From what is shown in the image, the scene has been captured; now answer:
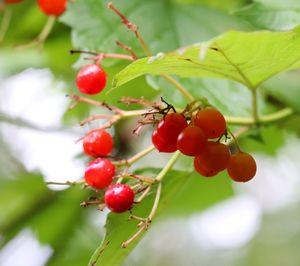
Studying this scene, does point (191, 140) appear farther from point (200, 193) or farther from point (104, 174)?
point (200, 193)

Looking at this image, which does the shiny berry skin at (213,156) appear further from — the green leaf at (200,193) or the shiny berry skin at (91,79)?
the green leaf at (200,193)

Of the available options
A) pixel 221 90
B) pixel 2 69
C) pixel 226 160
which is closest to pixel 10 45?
pixel 2 69

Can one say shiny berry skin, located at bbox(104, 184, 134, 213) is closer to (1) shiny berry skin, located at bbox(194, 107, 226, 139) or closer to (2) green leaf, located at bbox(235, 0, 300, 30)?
(1) shiny berry skin, located at bbox(194, 107, 226, 139)

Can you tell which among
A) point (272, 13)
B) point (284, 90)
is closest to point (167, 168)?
point (272, 13)

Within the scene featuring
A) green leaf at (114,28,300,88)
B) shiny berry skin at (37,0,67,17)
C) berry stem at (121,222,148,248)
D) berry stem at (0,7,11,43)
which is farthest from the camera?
berry stem at (0,7,11,43)

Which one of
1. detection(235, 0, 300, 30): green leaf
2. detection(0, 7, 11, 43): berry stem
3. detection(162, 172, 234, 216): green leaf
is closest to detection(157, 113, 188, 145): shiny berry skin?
detection(235, 0, 300, 30): green leaf

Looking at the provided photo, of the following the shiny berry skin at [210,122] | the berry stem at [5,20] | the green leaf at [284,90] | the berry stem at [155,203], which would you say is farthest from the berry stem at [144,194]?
the berry stem at [5,20]
